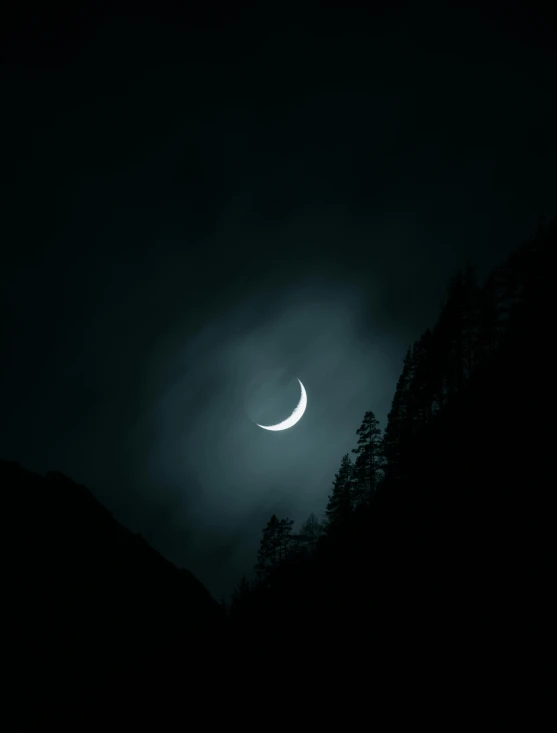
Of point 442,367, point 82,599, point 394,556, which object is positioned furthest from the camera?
point 82,599

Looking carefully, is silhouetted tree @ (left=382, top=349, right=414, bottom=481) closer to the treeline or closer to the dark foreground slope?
the treeline

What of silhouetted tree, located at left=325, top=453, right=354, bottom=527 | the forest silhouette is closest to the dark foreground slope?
the forest silhouette

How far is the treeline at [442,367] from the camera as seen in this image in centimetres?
3922

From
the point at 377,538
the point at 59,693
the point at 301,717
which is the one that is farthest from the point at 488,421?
the point at 59,693

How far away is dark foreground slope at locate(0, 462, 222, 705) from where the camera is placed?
148 ft

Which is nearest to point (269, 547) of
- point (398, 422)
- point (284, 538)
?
point (284, 538)

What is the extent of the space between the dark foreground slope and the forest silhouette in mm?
235

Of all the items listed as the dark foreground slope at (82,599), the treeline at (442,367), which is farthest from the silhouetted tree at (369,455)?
the dark foreground slope at (82,599)

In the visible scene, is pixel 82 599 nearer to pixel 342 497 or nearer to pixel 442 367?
pixel 342 497

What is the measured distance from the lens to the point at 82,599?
55.0 metres

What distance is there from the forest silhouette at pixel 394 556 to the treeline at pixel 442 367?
0.22m

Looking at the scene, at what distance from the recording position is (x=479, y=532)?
18250 millimetres

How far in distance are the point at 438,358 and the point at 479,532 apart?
29271 mm

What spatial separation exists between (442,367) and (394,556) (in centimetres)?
2778
